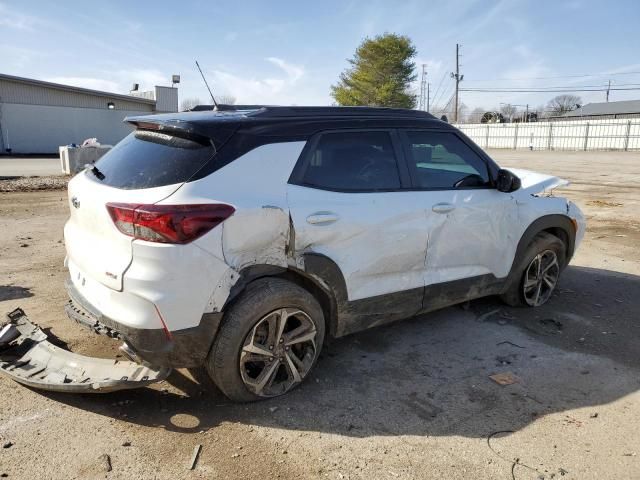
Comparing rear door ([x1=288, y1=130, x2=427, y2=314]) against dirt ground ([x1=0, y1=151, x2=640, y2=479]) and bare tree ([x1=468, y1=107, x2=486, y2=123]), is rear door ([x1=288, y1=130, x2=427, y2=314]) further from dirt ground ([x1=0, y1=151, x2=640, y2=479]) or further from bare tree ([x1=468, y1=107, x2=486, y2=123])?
bare tree ([x1=468, y1=107, x2=486, y2=123])

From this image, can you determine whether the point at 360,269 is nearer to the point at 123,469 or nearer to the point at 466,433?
the point at 466,433

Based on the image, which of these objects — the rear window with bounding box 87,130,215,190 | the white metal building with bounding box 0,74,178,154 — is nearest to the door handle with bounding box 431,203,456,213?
the rear window with bounding box 87,130,215,190

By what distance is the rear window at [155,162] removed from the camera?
2861 millimetres

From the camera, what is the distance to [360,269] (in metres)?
3.43

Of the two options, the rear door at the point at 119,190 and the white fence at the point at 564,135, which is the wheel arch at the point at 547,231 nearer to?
the rear door at the point at 119,190

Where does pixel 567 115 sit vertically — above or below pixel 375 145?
above

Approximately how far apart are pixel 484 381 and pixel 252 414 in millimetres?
1672

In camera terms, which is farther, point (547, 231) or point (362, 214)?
point (547, 231)

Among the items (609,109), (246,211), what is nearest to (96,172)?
(246,211)

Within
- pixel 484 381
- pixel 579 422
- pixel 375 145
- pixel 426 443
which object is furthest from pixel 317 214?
pixel 579 422

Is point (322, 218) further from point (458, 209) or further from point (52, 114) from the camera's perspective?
point (52, 114)

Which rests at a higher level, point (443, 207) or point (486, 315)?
point (443, 207)

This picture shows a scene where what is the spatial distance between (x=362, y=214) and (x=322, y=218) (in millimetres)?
334

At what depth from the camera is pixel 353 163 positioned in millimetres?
3508
